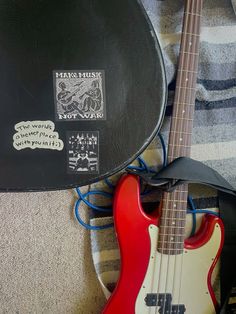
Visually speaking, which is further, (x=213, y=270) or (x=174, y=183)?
(x=213, y=270)

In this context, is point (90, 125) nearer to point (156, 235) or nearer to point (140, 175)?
point (140, 175)

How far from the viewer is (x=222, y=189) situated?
84 centimetres

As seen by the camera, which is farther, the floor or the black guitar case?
the floor

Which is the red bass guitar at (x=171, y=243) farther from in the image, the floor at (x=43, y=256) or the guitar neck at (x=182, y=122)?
the floor at (x=43, y=256)

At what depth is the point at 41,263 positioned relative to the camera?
0.91m

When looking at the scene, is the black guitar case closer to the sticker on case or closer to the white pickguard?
the sticker on case

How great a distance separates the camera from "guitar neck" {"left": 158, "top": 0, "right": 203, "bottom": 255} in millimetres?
829

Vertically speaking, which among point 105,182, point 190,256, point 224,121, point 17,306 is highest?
point 224,121

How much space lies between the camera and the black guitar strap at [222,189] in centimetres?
81

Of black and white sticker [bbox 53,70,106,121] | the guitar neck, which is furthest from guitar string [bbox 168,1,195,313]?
black and white sticker [bbox 53,70,106,121]

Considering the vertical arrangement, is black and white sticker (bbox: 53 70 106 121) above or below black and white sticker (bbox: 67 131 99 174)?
above

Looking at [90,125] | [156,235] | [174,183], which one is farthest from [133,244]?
[90,125]

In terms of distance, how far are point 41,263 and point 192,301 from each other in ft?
1.16

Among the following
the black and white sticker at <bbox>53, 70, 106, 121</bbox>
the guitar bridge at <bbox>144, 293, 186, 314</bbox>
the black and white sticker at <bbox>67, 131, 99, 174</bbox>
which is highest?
the black and white sticker at <bbox>53, 70, 106, 121</bbox>
